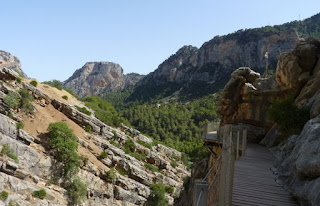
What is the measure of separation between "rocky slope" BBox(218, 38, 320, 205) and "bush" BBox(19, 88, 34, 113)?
74.4 feet

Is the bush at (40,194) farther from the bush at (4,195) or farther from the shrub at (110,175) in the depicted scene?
the shrub at (110,175)

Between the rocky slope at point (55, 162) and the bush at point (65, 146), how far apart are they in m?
0.87

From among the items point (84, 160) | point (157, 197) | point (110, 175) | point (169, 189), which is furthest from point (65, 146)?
point (169, 189)

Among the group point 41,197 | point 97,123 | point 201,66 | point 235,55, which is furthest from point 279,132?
point 201,66

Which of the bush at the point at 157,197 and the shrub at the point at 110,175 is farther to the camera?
the bush at the point at 157,197

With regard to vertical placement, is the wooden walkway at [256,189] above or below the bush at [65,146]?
above

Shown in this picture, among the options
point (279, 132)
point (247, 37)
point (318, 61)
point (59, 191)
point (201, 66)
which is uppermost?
point (247, 37)

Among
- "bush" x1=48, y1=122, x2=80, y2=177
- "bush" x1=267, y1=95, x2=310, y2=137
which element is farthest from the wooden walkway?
"bush" x1=48, y1=122, x2=80, y2=177

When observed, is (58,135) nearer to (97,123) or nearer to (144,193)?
(97,123)

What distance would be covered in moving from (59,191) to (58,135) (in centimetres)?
683

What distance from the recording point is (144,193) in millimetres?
35188

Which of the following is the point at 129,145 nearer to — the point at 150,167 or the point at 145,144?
the point at 150,167

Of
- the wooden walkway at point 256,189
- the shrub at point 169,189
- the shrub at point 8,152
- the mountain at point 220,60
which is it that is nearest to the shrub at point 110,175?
the shrub at point 169,189

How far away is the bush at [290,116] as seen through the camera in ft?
43.1
